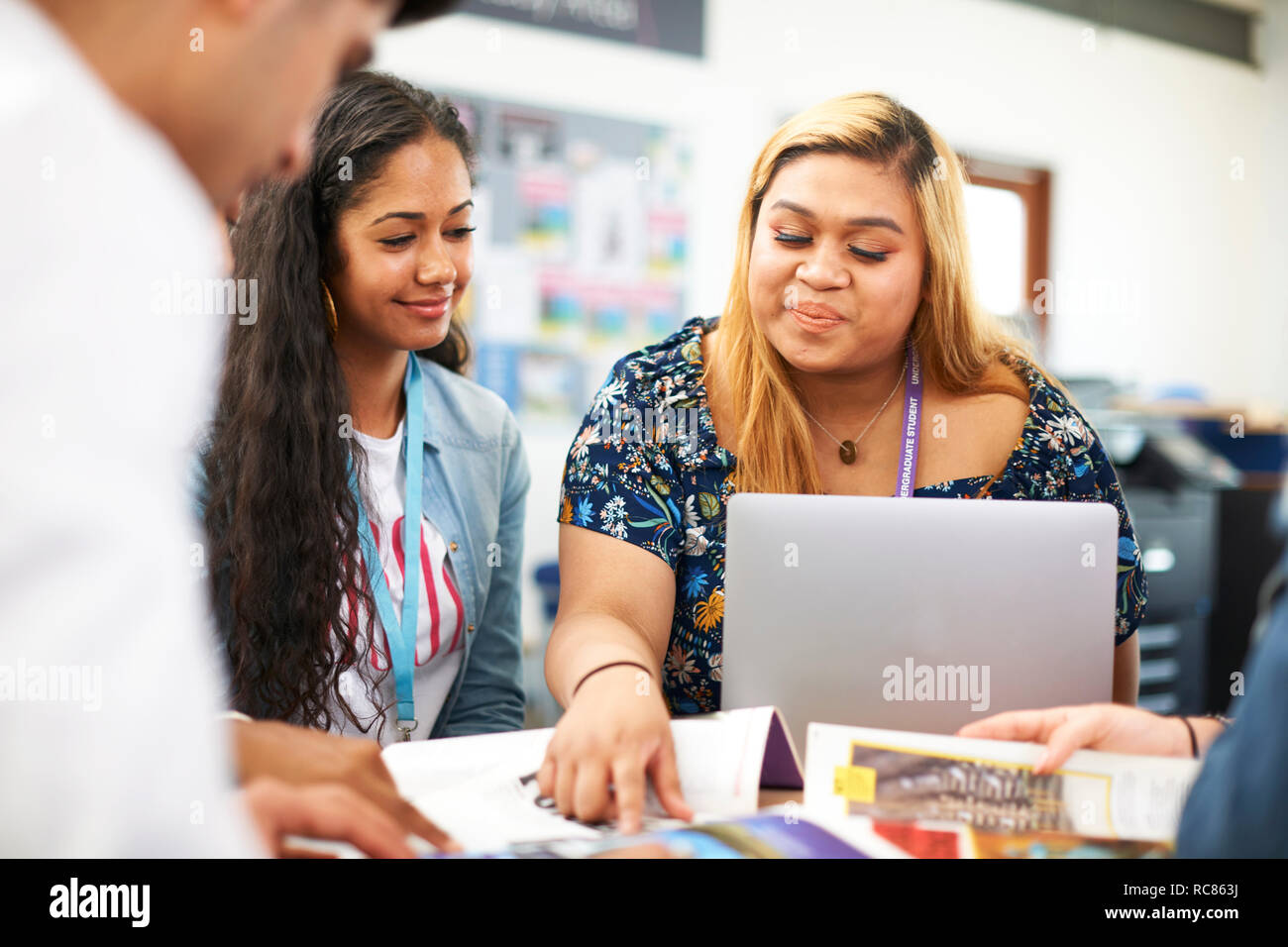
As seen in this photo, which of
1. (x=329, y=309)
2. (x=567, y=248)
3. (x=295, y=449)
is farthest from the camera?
(x=567, y=248)

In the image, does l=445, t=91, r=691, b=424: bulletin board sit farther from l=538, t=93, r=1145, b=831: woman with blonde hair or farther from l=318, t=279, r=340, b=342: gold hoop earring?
l=538, t=93, r=1145, b=831: woman with blonde hair

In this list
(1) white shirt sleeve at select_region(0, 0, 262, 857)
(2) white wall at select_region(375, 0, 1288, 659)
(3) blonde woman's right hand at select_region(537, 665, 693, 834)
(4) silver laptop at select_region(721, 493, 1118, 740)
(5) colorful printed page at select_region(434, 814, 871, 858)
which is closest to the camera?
(1) white shirt sleeve at select_region(0, 0, 262, 857)

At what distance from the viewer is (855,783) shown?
0.86m

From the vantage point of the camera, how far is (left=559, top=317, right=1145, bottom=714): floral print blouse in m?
1.37

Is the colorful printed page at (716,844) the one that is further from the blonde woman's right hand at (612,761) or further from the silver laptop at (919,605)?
the silver laptop at (919,605)

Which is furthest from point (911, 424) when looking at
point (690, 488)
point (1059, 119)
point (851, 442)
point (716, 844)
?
point (1059, 119)

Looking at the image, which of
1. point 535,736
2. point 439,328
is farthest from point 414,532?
point 535,736

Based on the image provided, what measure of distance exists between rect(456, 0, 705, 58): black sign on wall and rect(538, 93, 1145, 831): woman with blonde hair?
8.06 feet

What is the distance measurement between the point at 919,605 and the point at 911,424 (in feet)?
1.71

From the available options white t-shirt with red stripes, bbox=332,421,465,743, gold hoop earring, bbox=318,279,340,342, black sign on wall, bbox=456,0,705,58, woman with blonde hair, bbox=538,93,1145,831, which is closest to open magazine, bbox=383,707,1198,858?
woman with blonde hair, bbox=538,93,1145,831

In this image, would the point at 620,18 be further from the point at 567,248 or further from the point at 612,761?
the point at 612,761

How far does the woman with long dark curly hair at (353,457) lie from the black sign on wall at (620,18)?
2.27 metres

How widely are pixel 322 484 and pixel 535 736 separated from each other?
1.88 feet
